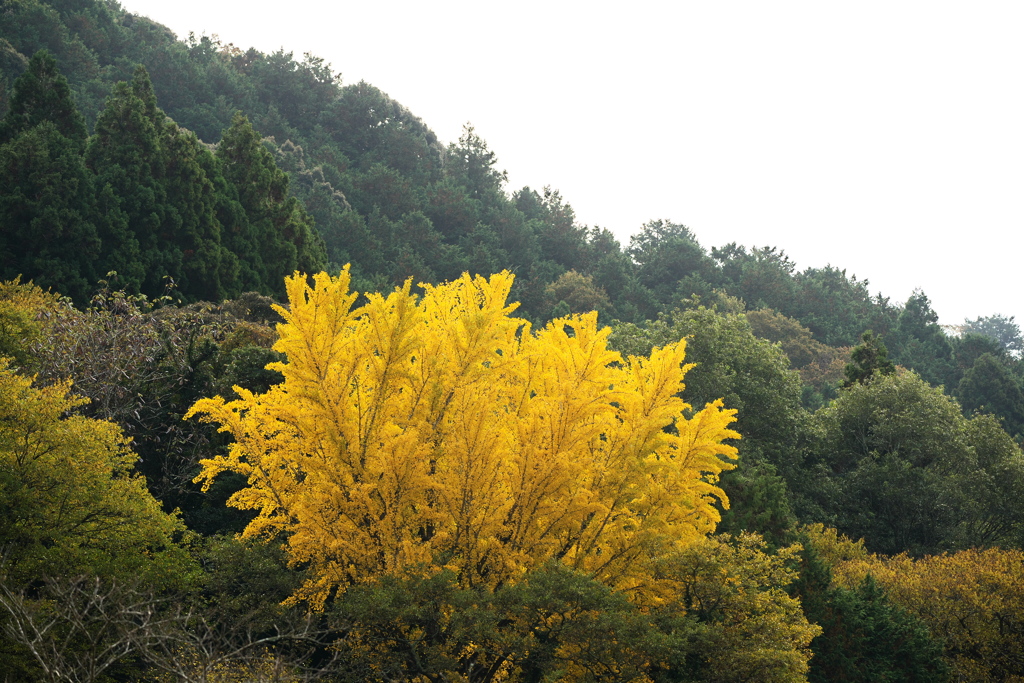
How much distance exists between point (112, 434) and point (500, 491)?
5.94m

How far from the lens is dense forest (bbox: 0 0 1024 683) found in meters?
10.7

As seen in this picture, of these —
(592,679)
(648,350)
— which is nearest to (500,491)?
(592,679)

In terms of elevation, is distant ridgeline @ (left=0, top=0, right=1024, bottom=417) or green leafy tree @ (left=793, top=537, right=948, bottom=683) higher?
distant ridgeline @ (left=0, top=0, right=1024, bottom=417)

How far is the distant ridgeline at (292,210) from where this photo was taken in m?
24.7

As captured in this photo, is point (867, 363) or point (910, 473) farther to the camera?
point (867, 363)

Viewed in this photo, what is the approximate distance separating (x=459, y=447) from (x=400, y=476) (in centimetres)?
93

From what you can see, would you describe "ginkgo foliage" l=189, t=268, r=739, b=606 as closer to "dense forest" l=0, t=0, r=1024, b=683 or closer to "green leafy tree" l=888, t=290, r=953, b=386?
"dense forest" l=0, t=0, r=1024, b=683

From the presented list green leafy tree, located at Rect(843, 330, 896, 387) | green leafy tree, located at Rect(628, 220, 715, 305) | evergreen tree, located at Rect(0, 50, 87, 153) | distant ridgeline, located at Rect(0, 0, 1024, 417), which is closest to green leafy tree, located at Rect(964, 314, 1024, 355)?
distant ridgeline, located at Rect(0, 0, 1024, 417)

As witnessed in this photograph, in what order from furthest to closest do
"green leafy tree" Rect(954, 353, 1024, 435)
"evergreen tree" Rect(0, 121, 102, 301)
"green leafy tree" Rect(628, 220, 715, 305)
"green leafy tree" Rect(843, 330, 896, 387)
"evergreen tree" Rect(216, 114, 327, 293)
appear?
"green leafy tree" Rect(628, 220, 715, 305) < "green leafy tree" Rect(954, 353, 1024, 435) < "green leafy tree" Rect(843, 330, 896, 387) < "evergreen tree" Rect(216, 114, 327, 293) < "evergreen tree" Rect(0, 121, 102, 301)

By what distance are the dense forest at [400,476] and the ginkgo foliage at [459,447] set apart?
0.05 metres

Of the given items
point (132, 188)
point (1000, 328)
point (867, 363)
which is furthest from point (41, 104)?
point (1000, 328)

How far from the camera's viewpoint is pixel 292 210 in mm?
31547

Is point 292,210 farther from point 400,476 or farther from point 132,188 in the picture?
point 400,476

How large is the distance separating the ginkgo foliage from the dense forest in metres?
0.05
